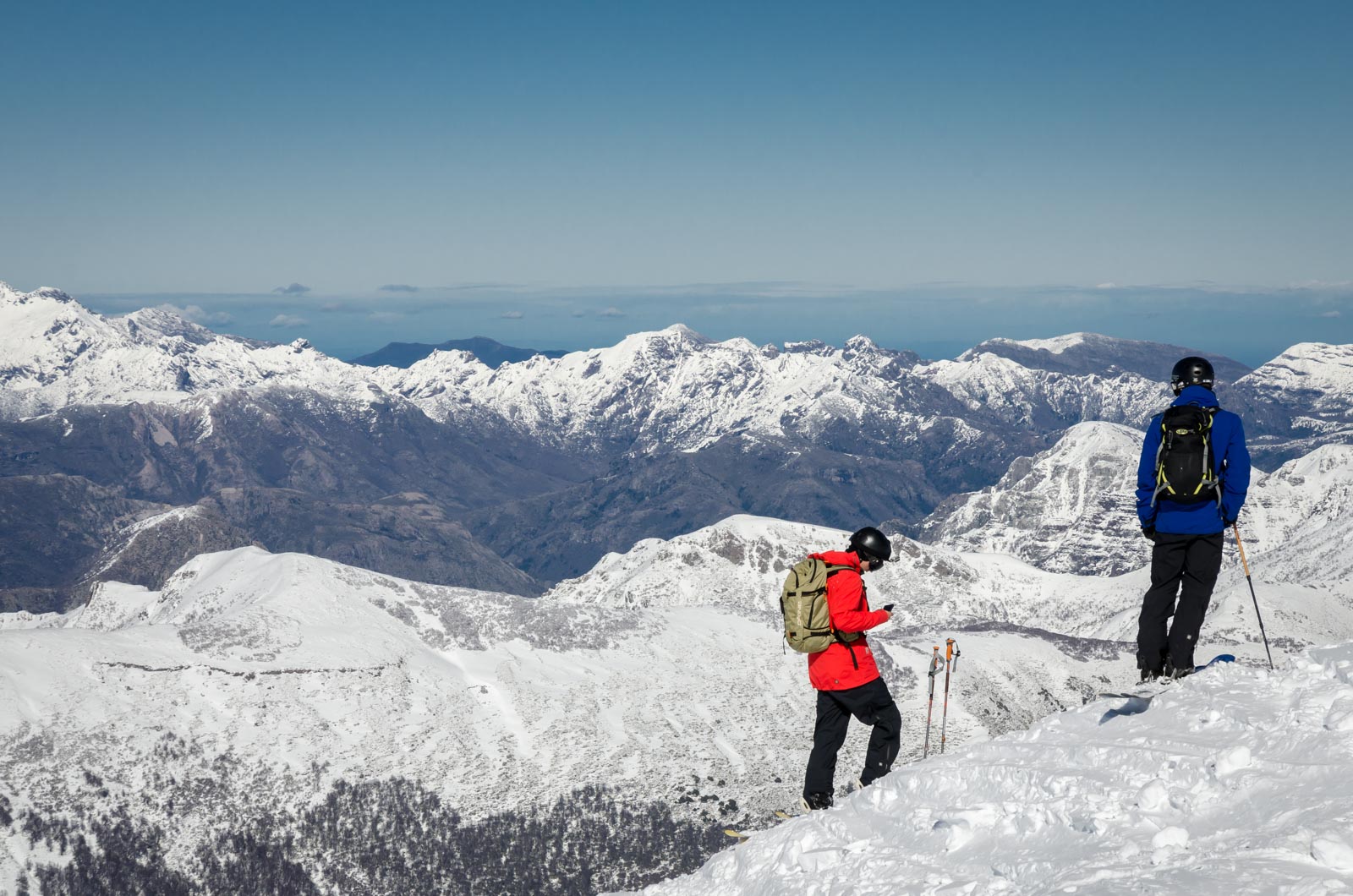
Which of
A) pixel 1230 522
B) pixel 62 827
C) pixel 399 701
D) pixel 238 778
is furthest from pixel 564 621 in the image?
pixel 1230 522

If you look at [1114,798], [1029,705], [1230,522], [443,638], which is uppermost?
[1230,522]

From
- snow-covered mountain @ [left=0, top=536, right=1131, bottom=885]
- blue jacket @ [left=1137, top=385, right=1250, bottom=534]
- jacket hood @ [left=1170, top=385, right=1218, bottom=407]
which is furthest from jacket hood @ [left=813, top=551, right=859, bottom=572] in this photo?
snow-covered mountain @ [left=0, top=536, right=1131, bottom=885]

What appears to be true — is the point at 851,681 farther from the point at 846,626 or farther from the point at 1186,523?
the point at 1186,523

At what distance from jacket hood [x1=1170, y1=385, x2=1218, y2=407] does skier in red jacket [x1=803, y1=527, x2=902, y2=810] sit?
687 cm

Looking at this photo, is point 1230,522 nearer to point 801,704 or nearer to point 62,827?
point 62,827

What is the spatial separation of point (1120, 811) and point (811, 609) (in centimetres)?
666

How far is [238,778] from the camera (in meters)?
123

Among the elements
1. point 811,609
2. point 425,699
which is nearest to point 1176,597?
point 811,609

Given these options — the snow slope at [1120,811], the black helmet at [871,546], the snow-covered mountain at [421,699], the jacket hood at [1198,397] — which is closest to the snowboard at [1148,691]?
the snow slope at [1120,811]

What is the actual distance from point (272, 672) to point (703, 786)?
6693cm

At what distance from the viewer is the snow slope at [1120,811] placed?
41.2 ft

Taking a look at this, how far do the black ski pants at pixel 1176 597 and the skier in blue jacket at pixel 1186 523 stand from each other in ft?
0.06

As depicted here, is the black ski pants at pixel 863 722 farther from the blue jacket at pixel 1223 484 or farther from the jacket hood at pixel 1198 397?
the jacket hood at pixel 1198 397

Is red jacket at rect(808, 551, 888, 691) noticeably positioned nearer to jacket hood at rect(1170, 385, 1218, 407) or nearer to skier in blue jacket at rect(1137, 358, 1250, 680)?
skier in blue jacket at rect(1137, 358, 1250, 680)
